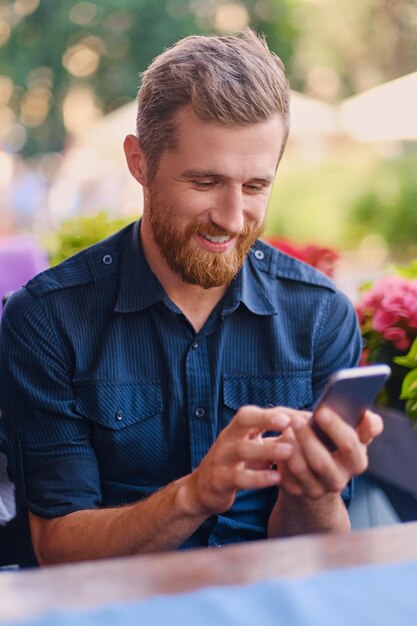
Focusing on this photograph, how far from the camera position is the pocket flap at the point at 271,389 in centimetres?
174

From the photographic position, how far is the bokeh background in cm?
1298

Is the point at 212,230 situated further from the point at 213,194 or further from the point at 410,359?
the point at 410,359

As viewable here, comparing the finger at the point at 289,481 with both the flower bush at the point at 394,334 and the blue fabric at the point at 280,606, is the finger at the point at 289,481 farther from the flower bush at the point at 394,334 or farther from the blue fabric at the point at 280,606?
the flower bush at the point at 394,334

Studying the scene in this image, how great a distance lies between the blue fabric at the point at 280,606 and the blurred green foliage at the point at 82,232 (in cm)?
269

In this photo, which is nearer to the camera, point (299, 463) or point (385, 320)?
point (299, 463)

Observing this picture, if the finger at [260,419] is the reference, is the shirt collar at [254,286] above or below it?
above

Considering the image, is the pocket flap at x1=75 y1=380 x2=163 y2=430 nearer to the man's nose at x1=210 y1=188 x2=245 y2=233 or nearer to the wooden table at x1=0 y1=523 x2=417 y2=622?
the man's nose at x1=210 y1=188 x2=245 y2=233

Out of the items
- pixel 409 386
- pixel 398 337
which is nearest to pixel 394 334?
pixel 398 337

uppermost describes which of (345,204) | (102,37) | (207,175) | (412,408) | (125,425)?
(102,37)

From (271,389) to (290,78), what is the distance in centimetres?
1088

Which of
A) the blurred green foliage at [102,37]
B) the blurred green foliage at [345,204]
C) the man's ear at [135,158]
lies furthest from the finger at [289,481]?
the blurred green foliage at [102,37]

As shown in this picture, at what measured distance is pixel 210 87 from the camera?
5.30 ft

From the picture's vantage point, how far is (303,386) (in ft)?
5.84

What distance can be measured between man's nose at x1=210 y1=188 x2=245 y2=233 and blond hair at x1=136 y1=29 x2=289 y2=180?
12 cm
